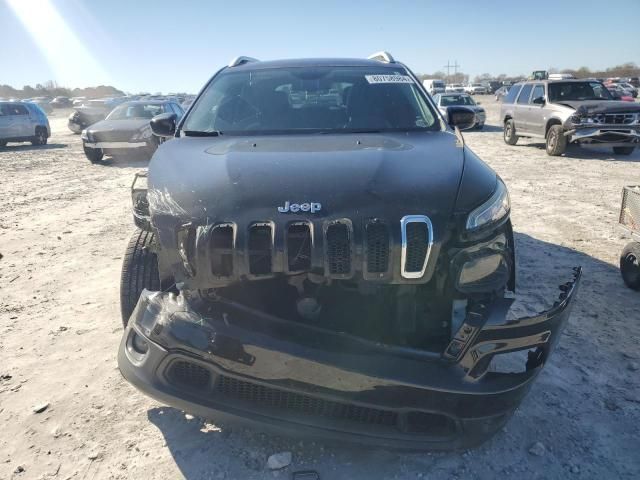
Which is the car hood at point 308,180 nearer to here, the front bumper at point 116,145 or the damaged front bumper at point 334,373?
the damaged front bumper at point 334,373


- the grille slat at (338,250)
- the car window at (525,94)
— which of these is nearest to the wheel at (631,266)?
the grille slat at (338,250)

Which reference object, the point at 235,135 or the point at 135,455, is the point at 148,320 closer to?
the point at 135,455

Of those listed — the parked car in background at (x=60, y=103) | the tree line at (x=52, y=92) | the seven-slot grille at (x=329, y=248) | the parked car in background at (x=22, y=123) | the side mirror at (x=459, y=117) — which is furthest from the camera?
the tree line at (x=52, y=92)

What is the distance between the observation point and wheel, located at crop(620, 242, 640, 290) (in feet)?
13.1

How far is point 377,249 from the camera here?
1888 millimetres

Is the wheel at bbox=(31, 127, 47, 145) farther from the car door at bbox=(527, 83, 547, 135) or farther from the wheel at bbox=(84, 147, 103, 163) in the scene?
the car door at bbox=(527, 83, 547, 135)

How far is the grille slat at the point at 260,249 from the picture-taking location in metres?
1.89

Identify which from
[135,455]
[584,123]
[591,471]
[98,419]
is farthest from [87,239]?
[584,123]

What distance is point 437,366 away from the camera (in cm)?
195

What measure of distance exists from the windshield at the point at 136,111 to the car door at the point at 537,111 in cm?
978

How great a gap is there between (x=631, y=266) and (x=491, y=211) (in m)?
2.70

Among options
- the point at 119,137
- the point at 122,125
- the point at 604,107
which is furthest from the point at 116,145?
the point at 604,107

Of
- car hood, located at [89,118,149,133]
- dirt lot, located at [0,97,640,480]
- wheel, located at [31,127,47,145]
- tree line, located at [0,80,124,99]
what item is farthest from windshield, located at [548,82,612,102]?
tree line, located at [0,80,124,99]

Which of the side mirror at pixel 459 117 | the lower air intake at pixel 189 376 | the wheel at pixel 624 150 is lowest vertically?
the wheel at pixel 624 150
